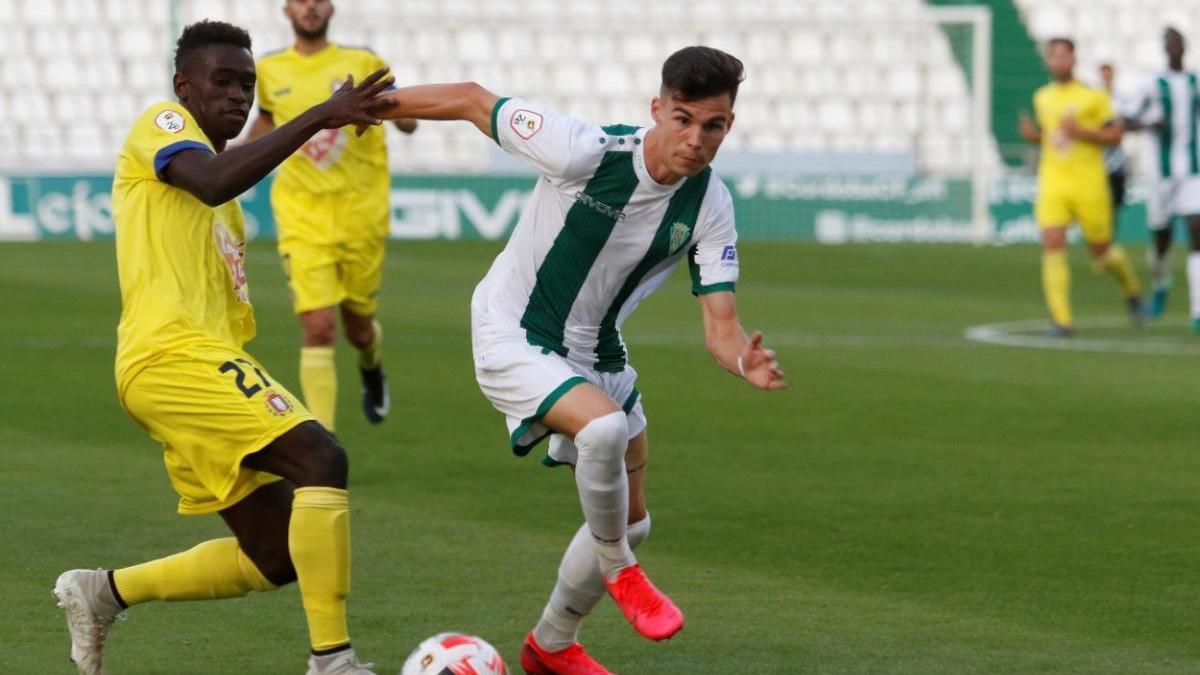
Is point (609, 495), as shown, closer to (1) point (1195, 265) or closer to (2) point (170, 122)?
(2) point (170, 122)

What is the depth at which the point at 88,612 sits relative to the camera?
540 centimetres

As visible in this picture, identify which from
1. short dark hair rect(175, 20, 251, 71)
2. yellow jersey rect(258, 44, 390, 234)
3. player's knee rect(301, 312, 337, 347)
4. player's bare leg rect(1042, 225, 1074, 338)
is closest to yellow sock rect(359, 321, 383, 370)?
player's knee rect(301, 312, 337, 347)

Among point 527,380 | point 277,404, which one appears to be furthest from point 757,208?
point 277,404

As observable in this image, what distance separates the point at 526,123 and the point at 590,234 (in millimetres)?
357

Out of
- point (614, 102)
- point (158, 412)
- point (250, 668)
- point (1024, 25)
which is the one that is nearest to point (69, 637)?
point (250, 668)

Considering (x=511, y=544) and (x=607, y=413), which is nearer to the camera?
(x=607, y=413)

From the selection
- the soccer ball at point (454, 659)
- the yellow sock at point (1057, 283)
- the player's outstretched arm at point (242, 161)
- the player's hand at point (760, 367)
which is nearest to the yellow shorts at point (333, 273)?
the player's outstretched arm at point (242, 161)

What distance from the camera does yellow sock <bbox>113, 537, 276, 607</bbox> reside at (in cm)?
536

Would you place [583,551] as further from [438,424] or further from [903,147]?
[903,147]

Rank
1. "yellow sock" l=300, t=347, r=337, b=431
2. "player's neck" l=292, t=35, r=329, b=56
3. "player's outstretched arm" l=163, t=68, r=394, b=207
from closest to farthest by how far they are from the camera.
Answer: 1. "player's outstretched arm" l=163, t=68, r=394, b=207
2. "yellow sock" l=300, t=347, r=337, b=431
3. "player's neck" l=292, t=35, r=329, b=56

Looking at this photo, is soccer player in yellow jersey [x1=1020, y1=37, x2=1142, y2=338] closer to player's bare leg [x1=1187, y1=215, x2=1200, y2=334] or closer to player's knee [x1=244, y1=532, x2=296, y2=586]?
player's bare leg [x1=1187, y1=215, x2=1200, y2=334]

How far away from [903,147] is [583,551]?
92.2 feet

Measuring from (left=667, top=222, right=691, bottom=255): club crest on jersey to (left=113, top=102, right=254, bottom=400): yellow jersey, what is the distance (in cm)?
123

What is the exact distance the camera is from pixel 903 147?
33062mm
